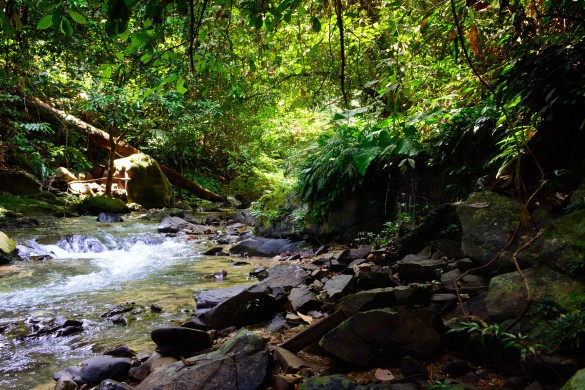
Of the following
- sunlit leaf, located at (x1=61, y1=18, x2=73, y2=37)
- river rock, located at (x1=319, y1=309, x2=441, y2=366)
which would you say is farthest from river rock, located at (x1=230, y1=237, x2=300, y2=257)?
sunlit leaf, located at (x1=61, y1=18, x2=73, y2=37)

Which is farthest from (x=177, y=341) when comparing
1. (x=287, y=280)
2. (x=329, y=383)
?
(x=287, y=280)

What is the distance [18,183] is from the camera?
43.4 feet

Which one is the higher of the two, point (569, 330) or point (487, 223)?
point (487, 223)

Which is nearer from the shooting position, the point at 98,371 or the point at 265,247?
the point at 98,371

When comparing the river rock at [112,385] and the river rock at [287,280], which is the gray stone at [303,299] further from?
the river rock at [112,385]

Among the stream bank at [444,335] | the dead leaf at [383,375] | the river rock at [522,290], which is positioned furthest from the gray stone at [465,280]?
the dead leaf at [383,375]

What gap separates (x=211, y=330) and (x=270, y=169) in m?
12.7

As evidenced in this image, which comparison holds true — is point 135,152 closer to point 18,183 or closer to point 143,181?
point 143,181

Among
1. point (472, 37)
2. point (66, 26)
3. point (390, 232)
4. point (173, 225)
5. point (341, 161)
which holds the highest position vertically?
point (472, 37)

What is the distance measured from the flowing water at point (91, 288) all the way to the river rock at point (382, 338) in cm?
204

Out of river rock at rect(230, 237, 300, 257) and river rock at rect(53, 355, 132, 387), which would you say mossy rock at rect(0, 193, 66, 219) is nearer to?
river rock at rect(230, 237, 300, 257)

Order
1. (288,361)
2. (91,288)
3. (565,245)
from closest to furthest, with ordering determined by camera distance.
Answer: (565,245) < (288,361) < (91,288)

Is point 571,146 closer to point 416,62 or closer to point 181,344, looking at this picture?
point 416,62

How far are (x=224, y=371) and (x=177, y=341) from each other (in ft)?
3.10
